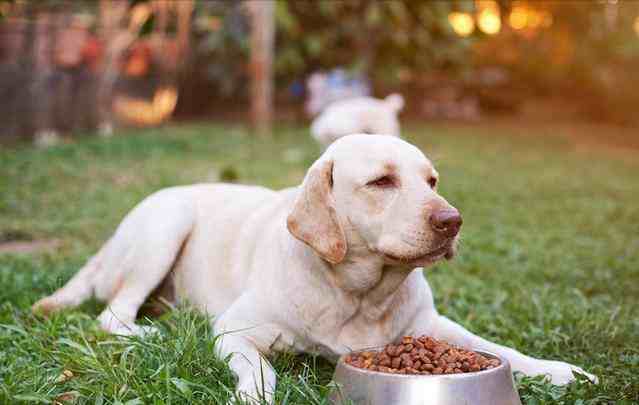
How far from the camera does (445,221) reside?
272 cm

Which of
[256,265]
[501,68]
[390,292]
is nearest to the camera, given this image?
[390,292]

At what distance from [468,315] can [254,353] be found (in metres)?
1.38

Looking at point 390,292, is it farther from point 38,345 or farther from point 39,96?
point 39,96

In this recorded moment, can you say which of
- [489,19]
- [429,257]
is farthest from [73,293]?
[489,19]

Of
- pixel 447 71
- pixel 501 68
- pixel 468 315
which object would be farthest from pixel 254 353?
pixel 501 68

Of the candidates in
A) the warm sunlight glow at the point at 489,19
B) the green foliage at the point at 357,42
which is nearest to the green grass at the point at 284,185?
the green foliage at the point at 357,42

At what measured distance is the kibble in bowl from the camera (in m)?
2.41

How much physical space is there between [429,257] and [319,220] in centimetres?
40

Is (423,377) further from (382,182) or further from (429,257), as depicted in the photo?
(382,182)

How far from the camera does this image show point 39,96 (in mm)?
10914

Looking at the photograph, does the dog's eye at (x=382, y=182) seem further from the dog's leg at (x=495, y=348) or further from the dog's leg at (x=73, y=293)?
the dog's leg at (x=73, y=293)

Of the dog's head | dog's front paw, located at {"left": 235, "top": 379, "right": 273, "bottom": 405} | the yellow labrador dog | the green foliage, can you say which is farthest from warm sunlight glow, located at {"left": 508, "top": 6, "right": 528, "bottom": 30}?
dog's front paw, located at {"left": 235, "top": 379, "right": 273, "bottom": 405}

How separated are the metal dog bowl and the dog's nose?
0.48 m

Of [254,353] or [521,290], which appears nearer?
[254,353]
